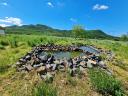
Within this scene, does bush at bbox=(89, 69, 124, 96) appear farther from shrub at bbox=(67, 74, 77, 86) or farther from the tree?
the tree

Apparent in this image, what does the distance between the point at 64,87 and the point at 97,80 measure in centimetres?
149

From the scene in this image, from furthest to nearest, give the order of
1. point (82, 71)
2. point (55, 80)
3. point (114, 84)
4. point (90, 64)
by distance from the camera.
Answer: point (90, 64)
point (82, 71)
point (55, 80)
point (114, 84)

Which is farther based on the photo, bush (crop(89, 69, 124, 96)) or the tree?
the tree

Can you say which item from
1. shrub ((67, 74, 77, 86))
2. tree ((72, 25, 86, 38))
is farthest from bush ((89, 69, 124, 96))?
tree ((72, 25, 86, 38))

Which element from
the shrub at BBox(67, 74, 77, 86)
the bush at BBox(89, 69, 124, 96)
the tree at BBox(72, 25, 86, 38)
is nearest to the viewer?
the bush at BBox(89, 69, 124, 96)

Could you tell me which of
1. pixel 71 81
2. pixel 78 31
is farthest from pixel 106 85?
pixel 78 31

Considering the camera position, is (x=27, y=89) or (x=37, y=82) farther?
(x=37, y=82)

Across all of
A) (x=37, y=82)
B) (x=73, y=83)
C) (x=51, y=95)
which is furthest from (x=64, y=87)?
(x=51, y=95)

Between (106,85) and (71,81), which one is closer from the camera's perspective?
(106,85)

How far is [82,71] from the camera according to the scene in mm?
12016

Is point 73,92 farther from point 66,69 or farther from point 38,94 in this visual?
point 66,69

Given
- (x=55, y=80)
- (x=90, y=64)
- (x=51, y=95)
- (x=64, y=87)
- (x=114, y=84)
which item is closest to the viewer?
(x=51, y=95)

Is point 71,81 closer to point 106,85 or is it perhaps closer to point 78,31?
point 106,85

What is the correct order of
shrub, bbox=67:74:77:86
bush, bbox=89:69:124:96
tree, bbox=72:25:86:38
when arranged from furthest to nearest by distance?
tree, bbox=72:25:86:38
shrub, bbox=67:74:77:86
bush, bbox=89:69:124:96
